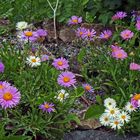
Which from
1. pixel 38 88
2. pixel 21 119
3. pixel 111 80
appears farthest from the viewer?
pixel 111 80

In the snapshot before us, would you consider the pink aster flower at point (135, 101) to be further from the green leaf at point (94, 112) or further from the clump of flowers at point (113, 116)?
the green leaf at point (94, 112)

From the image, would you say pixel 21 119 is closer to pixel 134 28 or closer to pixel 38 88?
pixel 38 88

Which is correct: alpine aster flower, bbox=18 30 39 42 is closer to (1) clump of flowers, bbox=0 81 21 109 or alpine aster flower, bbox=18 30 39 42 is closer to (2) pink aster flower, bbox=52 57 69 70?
(2) pink aster flower, bbox=52 57 69 70

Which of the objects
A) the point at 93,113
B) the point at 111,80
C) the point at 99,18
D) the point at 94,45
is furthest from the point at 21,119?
the point at 99,18

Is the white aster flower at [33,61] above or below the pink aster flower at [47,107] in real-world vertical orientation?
above

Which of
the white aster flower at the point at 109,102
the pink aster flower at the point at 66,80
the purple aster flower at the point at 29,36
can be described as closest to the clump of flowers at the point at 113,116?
the white aster flower at the point at 109,102

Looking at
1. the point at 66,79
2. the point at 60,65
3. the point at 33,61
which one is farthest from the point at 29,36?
the point at 66,79
